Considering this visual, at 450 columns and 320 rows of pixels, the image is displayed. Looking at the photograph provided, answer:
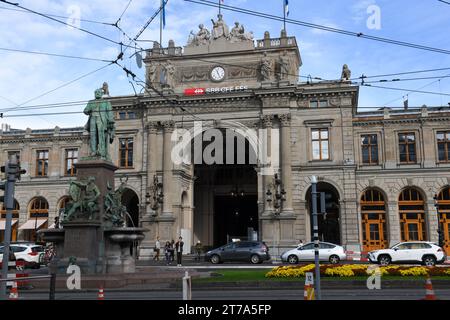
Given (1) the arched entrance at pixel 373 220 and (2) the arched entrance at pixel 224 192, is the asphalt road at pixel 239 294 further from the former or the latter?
(2) the arched entrance at pixel 224 192

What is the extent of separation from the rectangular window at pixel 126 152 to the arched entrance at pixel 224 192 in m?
6.36

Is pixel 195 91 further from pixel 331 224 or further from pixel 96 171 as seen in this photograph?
pixel 96 171

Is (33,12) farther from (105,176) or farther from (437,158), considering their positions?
(437,158)

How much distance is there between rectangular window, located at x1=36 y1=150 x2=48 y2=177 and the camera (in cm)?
5234

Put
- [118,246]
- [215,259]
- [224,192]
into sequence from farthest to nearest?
[224,192], [215,259], [118,246]

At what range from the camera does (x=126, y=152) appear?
49000mm

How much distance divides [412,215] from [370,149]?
6948 millimetres

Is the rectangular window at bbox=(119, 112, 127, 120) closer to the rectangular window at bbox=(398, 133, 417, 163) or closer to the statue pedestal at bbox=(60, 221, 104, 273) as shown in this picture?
the rectangular window at bbox=(398, 133, 417, 163)

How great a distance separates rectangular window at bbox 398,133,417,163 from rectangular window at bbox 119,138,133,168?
25.9 metres

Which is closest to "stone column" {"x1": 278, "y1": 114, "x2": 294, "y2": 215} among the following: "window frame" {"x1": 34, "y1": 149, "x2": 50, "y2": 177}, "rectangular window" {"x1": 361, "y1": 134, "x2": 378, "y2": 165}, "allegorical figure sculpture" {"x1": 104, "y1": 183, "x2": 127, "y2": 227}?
"rectangular window" {"x1": 361, "y1": 134, "x2": 378, "y2": 165}

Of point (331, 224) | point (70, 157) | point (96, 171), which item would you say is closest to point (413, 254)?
point (331, 224)

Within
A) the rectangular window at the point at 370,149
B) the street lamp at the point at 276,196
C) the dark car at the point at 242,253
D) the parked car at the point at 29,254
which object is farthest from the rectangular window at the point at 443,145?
the parked car at the point at 29,254

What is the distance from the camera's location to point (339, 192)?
43.2 meters
